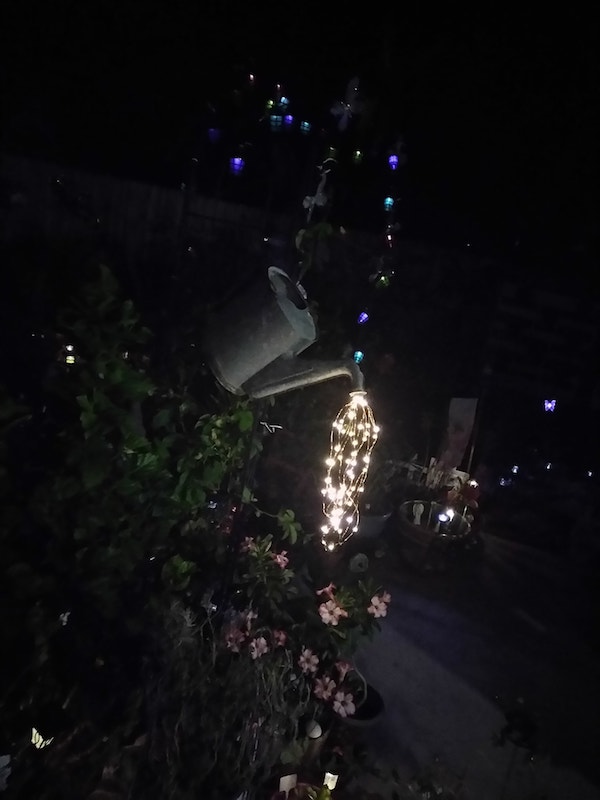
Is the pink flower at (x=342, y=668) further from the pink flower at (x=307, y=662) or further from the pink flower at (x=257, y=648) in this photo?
the pink flower at (x=257, y=648)

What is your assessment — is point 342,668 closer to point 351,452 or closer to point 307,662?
point 307,662

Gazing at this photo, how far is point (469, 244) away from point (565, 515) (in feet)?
11.4

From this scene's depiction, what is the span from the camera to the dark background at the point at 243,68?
3.23m

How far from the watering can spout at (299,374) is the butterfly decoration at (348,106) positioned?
108cm

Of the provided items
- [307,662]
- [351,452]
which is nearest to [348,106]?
[351,452]

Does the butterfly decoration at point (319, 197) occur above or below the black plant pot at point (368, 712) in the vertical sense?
above

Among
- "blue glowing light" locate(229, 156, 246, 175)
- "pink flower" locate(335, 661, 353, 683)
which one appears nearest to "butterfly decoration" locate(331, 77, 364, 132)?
"blue glowing light" locate(229, 156, 246, 175)

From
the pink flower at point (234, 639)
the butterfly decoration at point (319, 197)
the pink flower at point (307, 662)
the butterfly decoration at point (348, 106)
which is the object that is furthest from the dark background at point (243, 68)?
the pink flower at point (307, 662)

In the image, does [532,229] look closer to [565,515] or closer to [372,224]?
[372,224]

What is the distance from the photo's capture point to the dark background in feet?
10.6

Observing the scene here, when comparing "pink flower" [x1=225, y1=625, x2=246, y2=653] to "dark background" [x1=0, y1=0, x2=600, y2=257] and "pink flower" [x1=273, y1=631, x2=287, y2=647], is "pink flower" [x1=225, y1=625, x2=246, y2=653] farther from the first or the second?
"dark background" [x1=0, y1=0, x2=600, y2=257]

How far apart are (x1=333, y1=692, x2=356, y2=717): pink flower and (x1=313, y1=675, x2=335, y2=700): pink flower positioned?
4 centimetres

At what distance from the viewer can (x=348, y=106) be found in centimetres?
255

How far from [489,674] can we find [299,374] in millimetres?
3266
